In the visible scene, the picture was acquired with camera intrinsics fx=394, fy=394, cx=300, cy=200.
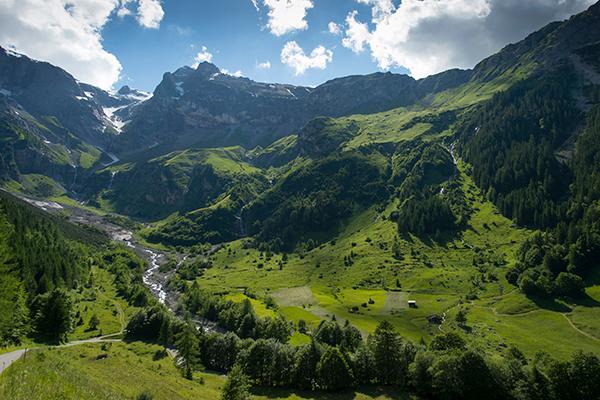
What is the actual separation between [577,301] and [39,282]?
199 metres

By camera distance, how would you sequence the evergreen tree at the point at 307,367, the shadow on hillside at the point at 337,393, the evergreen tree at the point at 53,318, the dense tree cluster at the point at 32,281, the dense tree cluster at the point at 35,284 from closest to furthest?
1. the dense tree cluster at the point at 32,281
2. the dense tree cluster at the point at 35,284
3. the shadow on hillside at the point at 337,393
4. the evergreen tree at the point at 307,367
5. the evergreen tree at the point at 53,318

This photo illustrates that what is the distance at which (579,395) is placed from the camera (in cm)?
7306

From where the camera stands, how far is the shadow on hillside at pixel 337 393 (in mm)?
82125

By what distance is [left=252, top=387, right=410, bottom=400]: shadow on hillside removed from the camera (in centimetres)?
8212

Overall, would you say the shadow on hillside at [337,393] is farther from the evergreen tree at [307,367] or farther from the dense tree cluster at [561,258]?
the dense tree cluster at [561,258]

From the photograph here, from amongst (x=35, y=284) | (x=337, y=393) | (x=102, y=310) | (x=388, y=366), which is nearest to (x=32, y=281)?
(x=35, y=284)

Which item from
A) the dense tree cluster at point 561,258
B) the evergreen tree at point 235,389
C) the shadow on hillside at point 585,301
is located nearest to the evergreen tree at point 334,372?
the evergreen tree at point 235,389

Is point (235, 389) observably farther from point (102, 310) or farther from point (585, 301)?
point (585, 301)

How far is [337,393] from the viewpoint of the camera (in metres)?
84.4

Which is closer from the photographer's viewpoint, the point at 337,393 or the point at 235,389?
the point at 235,389

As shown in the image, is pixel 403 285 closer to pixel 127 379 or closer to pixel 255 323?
pixel 255 323

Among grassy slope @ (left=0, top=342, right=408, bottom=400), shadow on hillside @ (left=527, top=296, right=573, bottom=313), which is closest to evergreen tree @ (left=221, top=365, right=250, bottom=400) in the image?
grassy slope @ (left=0, top=342, right=408, bottom=400)

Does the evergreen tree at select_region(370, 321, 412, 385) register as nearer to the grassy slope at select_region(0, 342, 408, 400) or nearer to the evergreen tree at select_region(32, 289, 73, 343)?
the grassy slope at select_region(0, 342, 408, 400)

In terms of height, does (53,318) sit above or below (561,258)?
above
